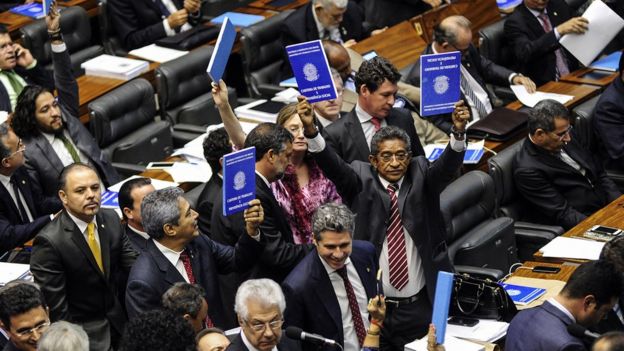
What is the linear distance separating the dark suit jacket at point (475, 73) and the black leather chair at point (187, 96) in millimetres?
1138

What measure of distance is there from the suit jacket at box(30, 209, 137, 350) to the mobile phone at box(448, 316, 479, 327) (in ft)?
4.47

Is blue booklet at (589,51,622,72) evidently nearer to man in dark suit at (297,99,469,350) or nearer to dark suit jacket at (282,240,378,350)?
man in dark suit at (297,99,469,350)

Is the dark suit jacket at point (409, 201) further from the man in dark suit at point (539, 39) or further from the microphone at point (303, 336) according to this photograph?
the man in dark suit at point (539, 39)

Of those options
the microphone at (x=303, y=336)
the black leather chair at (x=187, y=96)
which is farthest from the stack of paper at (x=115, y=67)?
the microphone at (x=303, y=336)

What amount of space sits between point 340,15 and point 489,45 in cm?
106

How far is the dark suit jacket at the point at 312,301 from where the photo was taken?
494cm

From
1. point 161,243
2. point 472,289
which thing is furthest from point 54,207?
point 472,289

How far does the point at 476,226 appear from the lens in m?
6.48

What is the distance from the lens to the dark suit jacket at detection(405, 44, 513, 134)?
7.43 m

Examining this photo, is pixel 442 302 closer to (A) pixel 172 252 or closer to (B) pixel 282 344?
(B) pixel 282 344

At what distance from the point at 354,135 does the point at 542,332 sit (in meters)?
1.81

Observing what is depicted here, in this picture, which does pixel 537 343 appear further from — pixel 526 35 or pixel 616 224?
pixel 526 35

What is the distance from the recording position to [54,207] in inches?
245

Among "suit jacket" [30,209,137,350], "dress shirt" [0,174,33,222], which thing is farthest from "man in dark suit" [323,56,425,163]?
"dress shirt" [0,174,33,222]
